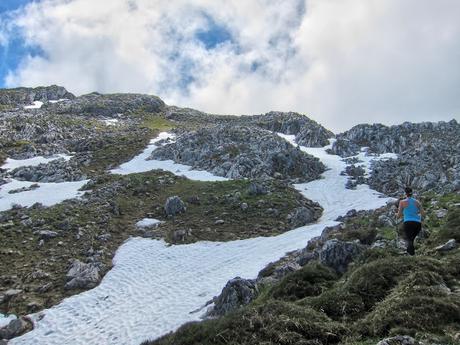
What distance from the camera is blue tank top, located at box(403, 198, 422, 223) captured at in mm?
17156

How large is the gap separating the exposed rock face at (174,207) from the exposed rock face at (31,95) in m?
104

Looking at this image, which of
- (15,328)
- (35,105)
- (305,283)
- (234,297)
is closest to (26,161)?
(15,328)

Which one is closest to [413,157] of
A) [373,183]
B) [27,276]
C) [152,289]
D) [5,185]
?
[373,183]

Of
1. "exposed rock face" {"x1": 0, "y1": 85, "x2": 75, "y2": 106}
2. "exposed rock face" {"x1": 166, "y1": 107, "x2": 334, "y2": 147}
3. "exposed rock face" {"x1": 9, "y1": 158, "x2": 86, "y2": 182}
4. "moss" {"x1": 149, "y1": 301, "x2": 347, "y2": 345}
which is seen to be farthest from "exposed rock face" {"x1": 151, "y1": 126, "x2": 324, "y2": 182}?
"exposed rock face" {"x1": 0, "y1": 85, "x2": 75, "y2": 106}

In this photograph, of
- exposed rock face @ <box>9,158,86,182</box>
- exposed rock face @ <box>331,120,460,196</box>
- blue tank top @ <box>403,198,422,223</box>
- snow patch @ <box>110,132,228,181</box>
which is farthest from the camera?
snow patch @ <box>110,132,228,181</box>

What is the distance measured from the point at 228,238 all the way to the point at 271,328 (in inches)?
966

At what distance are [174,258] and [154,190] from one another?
19582 mm

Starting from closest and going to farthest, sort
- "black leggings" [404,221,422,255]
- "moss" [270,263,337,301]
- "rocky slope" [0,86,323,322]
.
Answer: "moss" [270,263,337,301] < "black leggings" [404,221,422,255] < "rocky slope" [0,86,323,322]

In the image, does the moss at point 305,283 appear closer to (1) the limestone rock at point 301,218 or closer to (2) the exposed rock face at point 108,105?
(1) the limestone rock at point 301,218

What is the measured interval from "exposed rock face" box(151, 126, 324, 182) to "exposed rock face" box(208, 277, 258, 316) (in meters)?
37.2

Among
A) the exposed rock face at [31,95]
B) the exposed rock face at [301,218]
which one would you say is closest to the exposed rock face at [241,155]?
the exposed rock face at [301,218]

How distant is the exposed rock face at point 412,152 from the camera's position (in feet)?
157

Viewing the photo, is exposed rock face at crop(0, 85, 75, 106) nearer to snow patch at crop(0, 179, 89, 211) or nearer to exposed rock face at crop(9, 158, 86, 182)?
exposed rock face at crop(9, 158, 86, 182)

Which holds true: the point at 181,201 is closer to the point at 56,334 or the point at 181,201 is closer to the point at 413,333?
the point at 56,334
